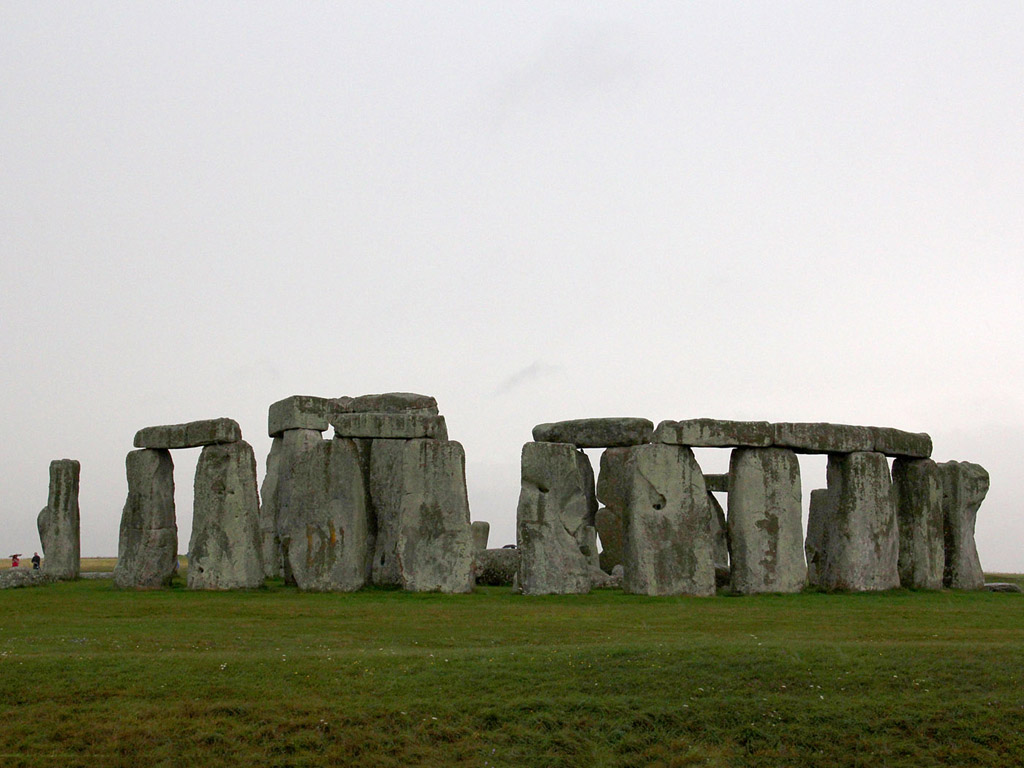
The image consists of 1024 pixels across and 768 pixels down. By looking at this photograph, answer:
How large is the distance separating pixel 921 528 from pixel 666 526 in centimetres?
575

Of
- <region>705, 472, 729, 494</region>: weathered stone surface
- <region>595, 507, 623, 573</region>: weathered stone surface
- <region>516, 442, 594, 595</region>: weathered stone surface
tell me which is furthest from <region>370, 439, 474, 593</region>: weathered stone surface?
<region>705, 472, 729, 494</region>: weathered stone surface

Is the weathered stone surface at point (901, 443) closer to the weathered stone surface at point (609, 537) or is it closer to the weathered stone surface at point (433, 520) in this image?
the weathered stone surface at point (609, 537)

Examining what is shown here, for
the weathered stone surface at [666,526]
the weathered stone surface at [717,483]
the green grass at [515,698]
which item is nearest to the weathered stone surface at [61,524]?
the green grass at [515,698]

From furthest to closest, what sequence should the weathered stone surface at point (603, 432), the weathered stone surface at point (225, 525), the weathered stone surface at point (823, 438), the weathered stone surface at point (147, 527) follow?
the weathered stone surface at point (603, 432), the weathered stone surface at point (147, 527), the weathered stone surface at point (225, 525), the weathered stone surface at point (823, 438)

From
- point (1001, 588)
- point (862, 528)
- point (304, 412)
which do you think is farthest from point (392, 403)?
point (1001, 588)

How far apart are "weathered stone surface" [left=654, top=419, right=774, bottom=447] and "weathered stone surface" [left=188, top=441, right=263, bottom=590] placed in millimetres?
7669

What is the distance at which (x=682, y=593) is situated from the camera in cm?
2014

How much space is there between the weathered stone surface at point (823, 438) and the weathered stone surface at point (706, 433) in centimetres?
61

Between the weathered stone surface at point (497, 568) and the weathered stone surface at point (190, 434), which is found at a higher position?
the weathered stone surface at point (190, 434)

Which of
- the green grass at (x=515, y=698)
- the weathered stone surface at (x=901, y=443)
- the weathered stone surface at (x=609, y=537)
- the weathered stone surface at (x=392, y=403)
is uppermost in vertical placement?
the weathered stone surface at (x=392, y=403)

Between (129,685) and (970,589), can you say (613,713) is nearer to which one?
(129,685)

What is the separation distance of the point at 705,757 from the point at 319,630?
6.58 metres

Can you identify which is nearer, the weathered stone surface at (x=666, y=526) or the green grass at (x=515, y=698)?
the green grass at (x=515, y=698)

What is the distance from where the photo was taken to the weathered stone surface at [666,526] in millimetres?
20188
